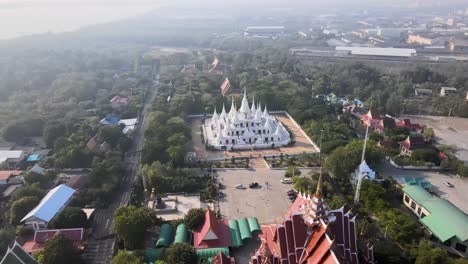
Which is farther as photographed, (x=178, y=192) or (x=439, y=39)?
(x=439, y=39)

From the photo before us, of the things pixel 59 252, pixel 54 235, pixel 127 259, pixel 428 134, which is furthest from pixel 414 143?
pixel 54 235

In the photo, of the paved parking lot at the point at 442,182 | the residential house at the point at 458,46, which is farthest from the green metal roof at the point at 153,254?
the residential house at the point at 458,46

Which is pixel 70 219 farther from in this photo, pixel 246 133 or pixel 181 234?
pixel 246 133

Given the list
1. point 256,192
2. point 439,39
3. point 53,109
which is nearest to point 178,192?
point 256,192

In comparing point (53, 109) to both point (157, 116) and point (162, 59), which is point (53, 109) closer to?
point (157, 116)

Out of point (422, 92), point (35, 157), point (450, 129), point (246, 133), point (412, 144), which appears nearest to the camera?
point (35, 157)

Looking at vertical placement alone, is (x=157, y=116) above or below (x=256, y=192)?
above

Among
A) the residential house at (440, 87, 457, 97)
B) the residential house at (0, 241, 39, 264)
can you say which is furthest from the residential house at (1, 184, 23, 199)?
the residential house at (440, 87, 457, 97)
